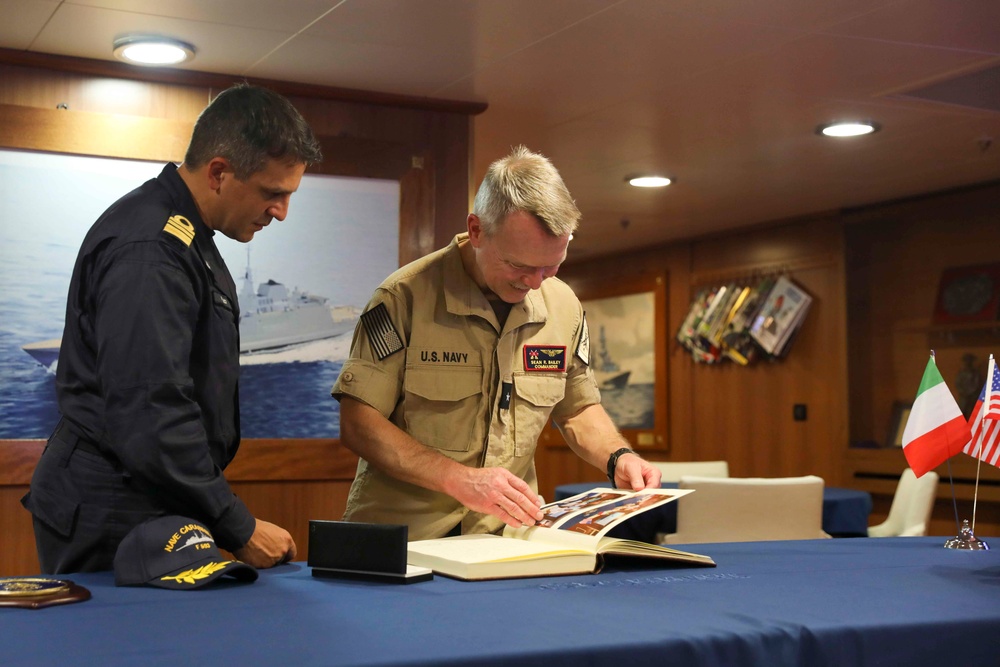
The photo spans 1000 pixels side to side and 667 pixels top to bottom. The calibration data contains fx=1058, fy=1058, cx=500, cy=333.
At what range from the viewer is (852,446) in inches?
263

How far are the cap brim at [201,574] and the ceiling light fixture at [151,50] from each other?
2.63 m

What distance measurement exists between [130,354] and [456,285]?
2.59ft

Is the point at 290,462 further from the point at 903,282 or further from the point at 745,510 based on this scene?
the point at 903,282

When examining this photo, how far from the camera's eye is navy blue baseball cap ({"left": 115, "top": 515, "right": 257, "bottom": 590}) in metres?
1.45

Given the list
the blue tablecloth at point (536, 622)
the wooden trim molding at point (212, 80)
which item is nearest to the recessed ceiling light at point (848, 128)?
the wooden trim molding at point (212, 80)

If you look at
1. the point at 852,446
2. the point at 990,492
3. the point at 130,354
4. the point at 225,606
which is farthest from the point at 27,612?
the point at 852,446

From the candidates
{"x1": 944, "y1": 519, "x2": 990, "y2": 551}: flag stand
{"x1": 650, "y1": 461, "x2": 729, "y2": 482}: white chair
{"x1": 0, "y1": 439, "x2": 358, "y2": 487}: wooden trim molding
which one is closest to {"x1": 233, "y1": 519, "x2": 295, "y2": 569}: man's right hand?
{"x1": 944, "y1": 519, "x2": 990, "y2": 551}: flag stand

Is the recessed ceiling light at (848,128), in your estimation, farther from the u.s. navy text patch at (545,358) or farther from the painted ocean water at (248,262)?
the u.s. navy text patch at (545,358)

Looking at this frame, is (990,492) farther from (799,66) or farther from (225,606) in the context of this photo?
(225,606)

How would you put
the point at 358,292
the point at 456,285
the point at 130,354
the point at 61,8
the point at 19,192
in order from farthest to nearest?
the point at 358,292
the point at 19,192
the point at 61,8
the point at 456,285
the point at 130,354

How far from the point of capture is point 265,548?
5.53 feet

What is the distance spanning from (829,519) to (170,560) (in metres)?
3.89

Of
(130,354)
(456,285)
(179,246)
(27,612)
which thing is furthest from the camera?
(456,285)

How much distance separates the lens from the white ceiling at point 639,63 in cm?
333
